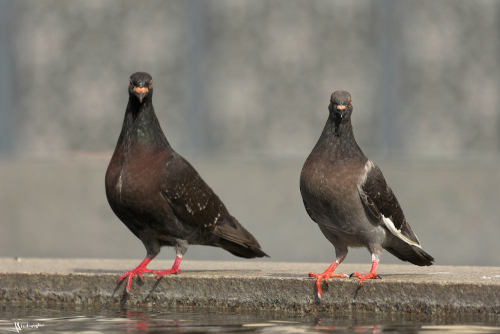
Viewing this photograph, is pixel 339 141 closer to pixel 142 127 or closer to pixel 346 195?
pixel 346 195

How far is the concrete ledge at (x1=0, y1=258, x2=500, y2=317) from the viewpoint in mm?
7656

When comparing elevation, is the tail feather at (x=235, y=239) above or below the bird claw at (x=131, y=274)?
above

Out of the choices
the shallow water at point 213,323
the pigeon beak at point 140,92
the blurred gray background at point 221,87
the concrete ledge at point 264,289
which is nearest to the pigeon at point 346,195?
the concrete ledge at point 264,289

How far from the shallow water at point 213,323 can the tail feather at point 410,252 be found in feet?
3.43

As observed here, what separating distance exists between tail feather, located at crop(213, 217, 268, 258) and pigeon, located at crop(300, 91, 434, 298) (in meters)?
0.66

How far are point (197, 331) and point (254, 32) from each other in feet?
21.6

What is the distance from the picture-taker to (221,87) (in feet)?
43.5

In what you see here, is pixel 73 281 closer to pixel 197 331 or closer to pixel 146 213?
pixel 146 213

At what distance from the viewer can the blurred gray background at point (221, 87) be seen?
12391 mm

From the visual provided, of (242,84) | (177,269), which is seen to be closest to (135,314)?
(177,269)

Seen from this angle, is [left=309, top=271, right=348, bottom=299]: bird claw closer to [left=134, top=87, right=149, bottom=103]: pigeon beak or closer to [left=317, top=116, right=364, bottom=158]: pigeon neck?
[left=317, top=116, right=364, bottom=158]: pigeon neck

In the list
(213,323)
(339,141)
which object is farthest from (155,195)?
(213,323)

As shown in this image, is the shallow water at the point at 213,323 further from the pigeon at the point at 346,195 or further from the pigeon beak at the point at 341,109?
the pigeon beak at the point at 341,109

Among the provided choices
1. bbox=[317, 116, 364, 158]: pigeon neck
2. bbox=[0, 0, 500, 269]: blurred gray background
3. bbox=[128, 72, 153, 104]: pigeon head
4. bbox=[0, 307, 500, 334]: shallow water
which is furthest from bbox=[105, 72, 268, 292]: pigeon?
bbox=[0, 0, 500, 269]: blurred gray background
